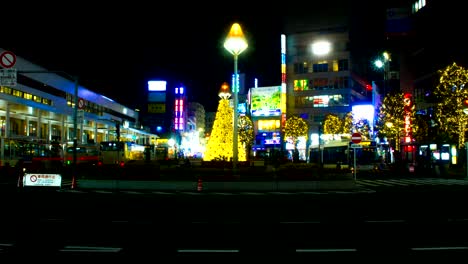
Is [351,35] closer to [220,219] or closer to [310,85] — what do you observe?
[310,85]

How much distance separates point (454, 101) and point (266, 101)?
54233 mm

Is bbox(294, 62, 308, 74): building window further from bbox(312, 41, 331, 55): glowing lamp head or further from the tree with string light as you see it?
the tree with string light

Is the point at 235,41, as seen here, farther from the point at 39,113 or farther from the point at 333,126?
the point at 333,126

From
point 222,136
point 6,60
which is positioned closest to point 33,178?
point 6,60

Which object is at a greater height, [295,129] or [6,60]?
[295,129]

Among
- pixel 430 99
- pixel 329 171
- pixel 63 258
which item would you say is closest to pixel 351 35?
pixel 430 99

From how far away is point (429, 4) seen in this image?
2534 inches

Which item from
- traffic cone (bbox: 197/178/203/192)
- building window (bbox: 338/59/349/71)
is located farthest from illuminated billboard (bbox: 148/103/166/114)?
traffic cone (bbox: 197/178/203/192)

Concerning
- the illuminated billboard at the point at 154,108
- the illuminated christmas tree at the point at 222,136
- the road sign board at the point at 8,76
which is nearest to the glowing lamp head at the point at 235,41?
the road sign board at the point at 8,76

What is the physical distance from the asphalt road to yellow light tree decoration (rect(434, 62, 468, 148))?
2732 cm

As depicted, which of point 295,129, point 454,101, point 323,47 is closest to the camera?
point 454,101

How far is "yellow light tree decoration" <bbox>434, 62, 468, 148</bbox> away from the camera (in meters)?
41.1

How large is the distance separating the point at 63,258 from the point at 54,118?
223ft

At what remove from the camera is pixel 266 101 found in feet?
308
